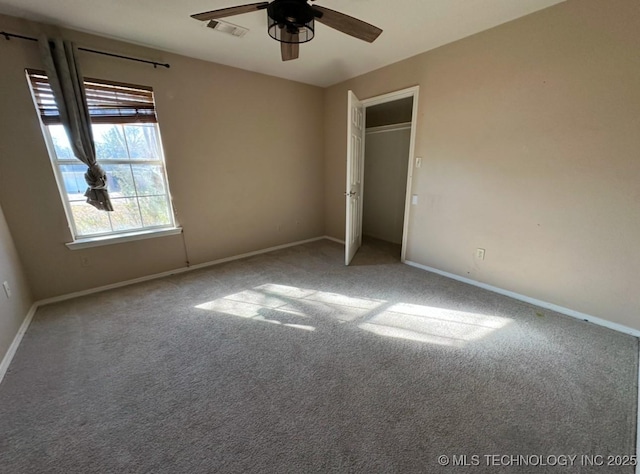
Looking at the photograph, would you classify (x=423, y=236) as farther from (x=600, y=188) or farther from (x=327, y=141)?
(x=327, y=141)

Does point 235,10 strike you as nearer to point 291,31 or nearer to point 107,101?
point 291,31

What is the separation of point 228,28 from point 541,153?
9.65 feet

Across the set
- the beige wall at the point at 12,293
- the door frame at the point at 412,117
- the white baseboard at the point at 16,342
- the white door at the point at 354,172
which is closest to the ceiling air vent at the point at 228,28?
the white door at the point at 354,172

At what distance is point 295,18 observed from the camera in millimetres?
1557

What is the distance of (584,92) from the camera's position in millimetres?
1945

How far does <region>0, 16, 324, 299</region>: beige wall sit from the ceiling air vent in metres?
0.82

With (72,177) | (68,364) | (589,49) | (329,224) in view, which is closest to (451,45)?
(589,49)

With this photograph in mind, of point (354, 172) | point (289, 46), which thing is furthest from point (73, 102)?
point (354, 172)

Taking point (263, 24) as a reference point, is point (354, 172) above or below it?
below

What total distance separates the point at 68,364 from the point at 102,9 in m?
2.65

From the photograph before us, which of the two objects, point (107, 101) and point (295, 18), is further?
point (107, 101)

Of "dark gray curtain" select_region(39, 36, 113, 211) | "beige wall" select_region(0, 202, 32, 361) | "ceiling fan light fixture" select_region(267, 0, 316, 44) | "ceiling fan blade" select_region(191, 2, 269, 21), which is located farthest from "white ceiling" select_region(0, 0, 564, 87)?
"beige wall" select_region(0, 202, 32, 361)

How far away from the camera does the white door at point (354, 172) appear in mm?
3107

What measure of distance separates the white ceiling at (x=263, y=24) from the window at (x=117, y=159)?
495 mm
